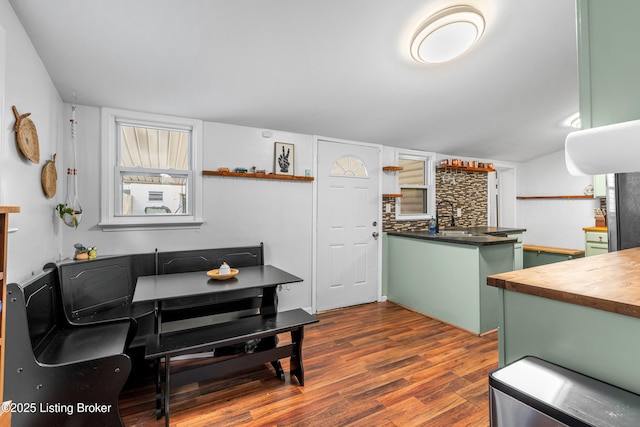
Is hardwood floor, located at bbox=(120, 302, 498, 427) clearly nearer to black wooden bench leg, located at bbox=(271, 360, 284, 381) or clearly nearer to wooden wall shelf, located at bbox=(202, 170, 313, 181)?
black wooden bench leg, located at bbox=(271, 360, 284, 381)

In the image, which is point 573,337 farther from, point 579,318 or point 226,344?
point 226,344

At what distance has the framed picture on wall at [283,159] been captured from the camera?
340cm

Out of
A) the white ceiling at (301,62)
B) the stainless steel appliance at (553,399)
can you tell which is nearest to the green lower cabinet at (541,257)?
the white ceiling at (301,62)

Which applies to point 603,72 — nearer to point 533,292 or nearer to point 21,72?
point 533,292

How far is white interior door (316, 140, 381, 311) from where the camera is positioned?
3.72m

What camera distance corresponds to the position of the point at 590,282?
1.00 metres

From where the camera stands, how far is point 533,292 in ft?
3.34

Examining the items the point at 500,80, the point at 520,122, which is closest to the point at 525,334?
the point at 500,80

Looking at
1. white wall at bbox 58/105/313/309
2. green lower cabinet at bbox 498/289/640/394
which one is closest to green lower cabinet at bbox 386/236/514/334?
white wall at bbox 58/105/313/309

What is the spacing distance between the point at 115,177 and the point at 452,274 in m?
3.49

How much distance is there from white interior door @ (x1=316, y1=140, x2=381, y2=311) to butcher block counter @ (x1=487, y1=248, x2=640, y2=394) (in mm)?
2645

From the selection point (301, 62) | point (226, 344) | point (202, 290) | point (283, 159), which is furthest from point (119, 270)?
point (301, 62)

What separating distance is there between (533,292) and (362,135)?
9.93 ft

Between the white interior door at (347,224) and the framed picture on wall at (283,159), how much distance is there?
15.1 inches
